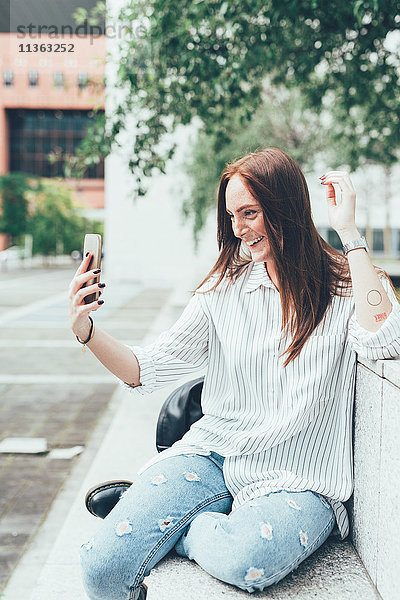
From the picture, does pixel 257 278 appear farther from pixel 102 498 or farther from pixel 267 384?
pixel 102 498

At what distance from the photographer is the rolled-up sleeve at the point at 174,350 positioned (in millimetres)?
2408

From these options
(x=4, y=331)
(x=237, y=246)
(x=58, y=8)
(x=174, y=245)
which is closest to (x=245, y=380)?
(x=237, y=246)

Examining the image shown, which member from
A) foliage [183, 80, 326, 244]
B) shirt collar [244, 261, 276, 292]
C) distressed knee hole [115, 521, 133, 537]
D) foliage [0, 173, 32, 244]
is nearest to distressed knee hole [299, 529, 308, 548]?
distressed knee hole [115, 521, 133, 537]

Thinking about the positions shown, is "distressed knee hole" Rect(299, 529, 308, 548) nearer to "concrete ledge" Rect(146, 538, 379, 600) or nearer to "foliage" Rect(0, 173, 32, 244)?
"concrete ledge" Rect(146, 538, 379, 600)

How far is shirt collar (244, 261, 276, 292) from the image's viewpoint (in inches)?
92.9

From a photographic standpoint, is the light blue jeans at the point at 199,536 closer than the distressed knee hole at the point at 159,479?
Yes

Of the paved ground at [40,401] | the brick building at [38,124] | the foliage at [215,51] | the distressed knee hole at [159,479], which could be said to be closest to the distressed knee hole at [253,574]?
the distressed knee hole at [159,479]

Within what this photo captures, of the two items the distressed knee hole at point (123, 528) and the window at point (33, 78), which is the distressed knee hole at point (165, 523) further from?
the window at point (33, 78)

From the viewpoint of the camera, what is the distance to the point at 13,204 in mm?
49406

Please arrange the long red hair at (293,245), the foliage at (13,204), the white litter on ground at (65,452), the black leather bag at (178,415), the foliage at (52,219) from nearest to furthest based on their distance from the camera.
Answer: the long red hair at (293,245) < the black leather bag at (178,415) < the white litter on ground at (65,452) < the foliage at (13,204) < the foliage at (52,219)

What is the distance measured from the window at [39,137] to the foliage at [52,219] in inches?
597

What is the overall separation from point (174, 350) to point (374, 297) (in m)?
0.75

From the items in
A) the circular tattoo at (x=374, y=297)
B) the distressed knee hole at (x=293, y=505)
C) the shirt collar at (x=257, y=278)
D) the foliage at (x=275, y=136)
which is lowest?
the distressed knee hole at (x=293, y=505)

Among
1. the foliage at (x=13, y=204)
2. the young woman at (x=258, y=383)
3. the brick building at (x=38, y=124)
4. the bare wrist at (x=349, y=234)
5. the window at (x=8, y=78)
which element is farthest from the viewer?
the brick building at (x=38, y=124)
